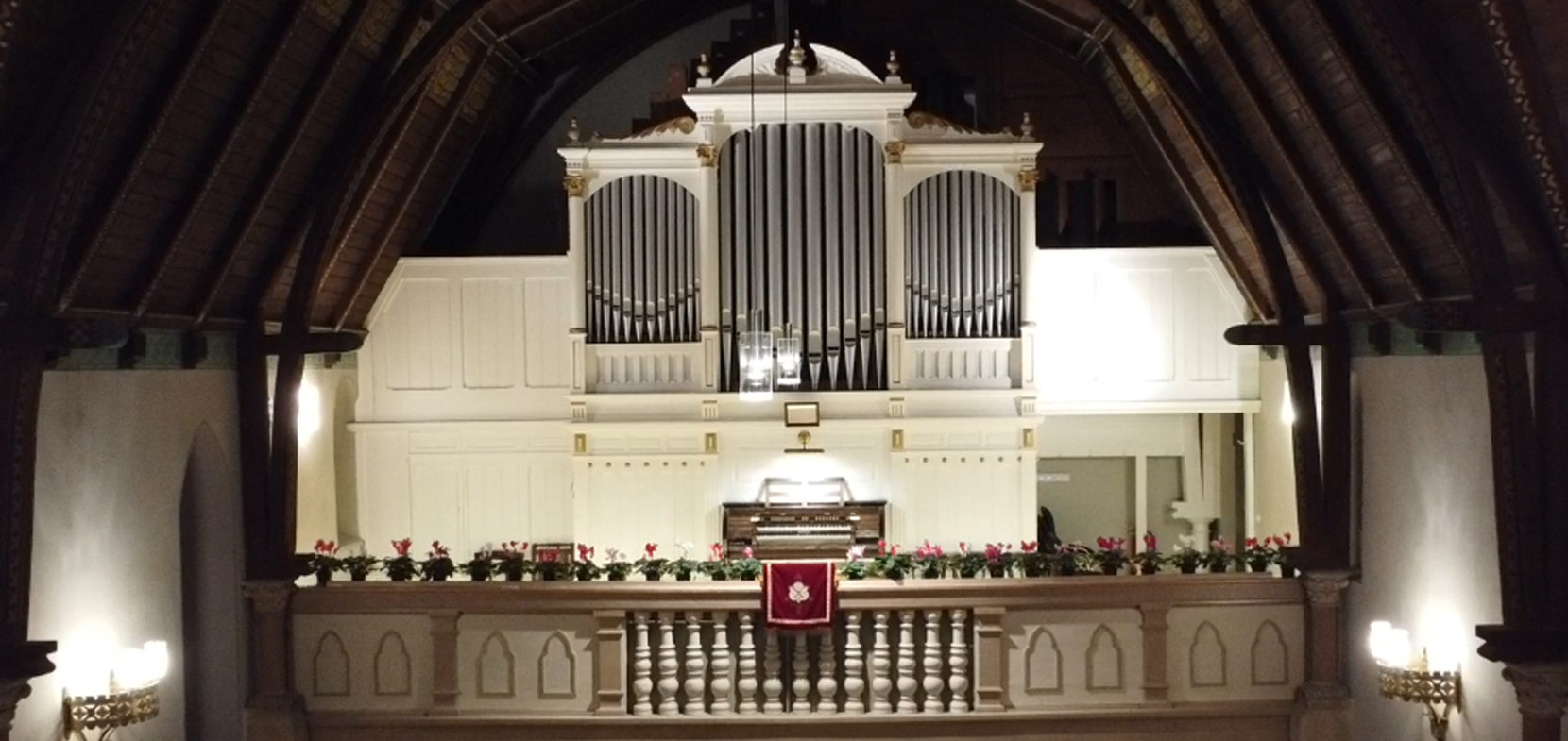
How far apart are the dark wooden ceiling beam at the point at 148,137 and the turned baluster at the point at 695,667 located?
4.71m

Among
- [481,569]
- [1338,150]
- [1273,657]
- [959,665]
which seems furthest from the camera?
[481,569]

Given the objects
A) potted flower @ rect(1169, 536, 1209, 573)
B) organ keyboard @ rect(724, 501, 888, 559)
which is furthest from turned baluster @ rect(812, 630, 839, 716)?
potted flower @ rect(1169, 536, 1209, 573)

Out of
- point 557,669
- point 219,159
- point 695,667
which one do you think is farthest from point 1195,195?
point 219,159

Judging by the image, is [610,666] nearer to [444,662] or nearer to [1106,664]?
[444,662]

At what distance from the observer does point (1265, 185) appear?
11.4 meters

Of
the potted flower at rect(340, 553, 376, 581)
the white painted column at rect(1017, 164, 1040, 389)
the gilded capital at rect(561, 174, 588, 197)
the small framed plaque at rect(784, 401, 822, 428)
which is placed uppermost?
the gilded capital at rect(561, 174, 588, 197)

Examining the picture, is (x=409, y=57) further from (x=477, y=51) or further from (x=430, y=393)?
(x=430, y=393)

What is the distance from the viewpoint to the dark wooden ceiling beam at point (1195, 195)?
13.4 m

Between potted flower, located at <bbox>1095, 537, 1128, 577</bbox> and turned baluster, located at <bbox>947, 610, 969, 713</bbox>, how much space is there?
1.12 meters

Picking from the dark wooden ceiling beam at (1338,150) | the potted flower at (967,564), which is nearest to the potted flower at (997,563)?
the potted flower at (967,564)

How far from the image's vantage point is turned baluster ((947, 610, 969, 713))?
11.5 m

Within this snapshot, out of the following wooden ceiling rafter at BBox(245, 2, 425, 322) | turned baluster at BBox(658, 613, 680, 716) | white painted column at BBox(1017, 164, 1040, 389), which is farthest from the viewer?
white painted column at BBox(1017, 164, 1040, 389)

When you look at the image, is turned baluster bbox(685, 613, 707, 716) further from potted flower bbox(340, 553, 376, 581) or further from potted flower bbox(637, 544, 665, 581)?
potted flower bbox(340, 553, 376, 581)

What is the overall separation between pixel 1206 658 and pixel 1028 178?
4.41 metres
